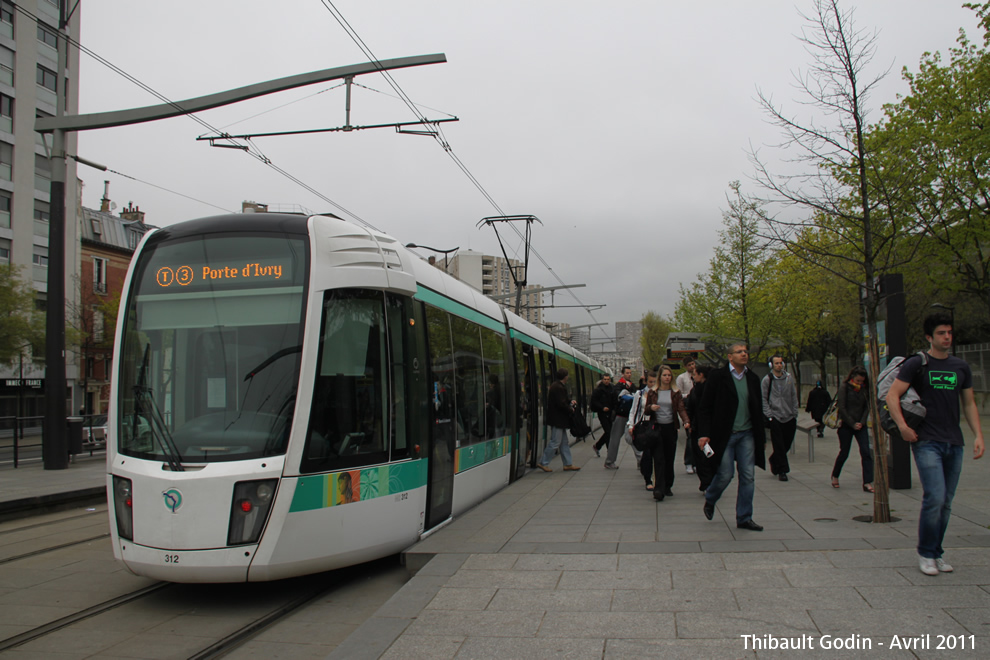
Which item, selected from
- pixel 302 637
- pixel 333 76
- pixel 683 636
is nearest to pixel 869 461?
pixel 683 636

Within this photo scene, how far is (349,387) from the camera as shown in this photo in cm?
628

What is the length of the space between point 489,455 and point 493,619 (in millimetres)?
5300

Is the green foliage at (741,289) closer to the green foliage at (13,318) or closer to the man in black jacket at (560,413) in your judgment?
the man in black jacket at (560,413)

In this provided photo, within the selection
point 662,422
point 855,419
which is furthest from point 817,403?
point 662,422

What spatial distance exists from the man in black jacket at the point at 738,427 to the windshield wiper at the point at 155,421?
445 centimetres

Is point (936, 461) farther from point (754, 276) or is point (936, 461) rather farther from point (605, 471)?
point (754, 276)

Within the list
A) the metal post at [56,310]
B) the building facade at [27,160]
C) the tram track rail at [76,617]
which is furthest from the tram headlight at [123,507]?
the building facade at [27,160]

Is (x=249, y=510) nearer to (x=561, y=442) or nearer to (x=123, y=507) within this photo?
(x=123, y=507)

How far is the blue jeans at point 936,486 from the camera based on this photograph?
5.30m

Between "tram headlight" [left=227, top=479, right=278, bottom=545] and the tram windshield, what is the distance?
0.77 feet

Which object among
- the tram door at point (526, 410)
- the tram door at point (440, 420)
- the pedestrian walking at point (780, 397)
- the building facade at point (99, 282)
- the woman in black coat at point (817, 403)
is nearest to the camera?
the tram door at point (440, 420)

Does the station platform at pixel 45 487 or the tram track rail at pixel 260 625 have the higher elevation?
the station platform at pixel 45 487

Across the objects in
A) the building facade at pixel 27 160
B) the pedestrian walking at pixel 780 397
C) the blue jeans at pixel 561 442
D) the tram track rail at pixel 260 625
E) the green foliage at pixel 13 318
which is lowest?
the tram track rail at pixel 260 625

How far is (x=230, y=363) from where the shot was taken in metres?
5.99
